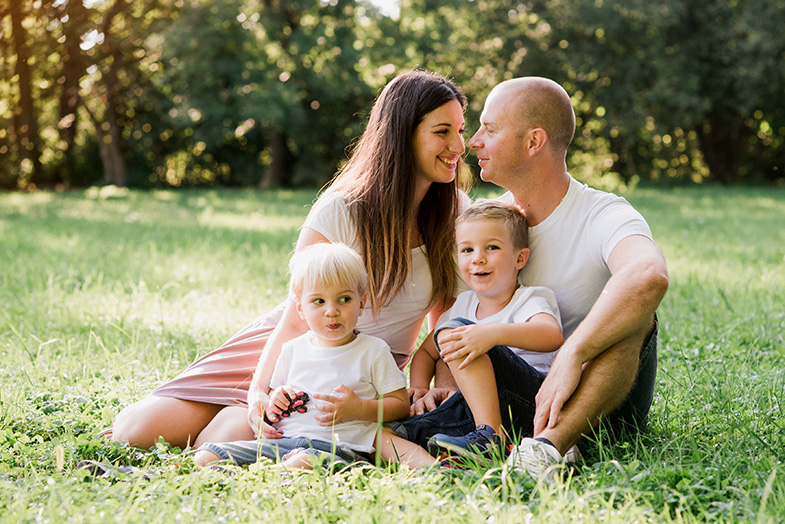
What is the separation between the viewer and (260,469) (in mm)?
2750

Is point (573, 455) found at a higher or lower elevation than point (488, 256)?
lower

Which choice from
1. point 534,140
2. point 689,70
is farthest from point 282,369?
point 689,70

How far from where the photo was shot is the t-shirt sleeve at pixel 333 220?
3445mm

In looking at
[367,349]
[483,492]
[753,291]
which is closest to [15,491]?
[367,349]

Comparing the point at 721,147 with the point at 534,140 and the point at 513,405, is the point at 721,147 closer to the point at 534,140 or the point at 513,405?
the point at 534,140

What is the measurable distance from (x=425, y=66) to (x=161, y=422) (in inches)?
965

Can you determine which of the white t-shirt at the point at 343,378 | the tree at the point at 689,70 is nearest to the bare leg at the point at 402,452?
the white t-shirt at the point at 343,378

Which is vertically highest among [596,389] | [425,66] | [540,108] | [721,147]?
[425,66]

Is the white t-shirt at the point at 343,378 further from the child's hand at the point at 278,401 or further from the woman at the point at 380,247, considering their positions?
the woman at the point at 380,247

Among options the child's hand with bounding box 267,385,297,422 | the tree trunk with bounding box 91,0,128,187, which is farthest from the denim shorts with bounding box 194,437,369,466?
the tree trunk with bounding box 91,0,128,187

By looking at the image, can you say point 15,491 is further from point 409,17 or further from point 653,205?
point 409,17

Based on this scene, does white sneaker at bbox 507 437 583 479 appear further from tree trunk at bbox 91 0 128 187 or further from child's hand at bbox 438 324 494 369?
tree trunk at bbox 91 0 128 187

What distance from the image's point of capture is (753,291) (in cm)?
638

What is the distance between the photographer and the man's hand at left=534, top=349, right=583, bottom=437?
2.81 metres
